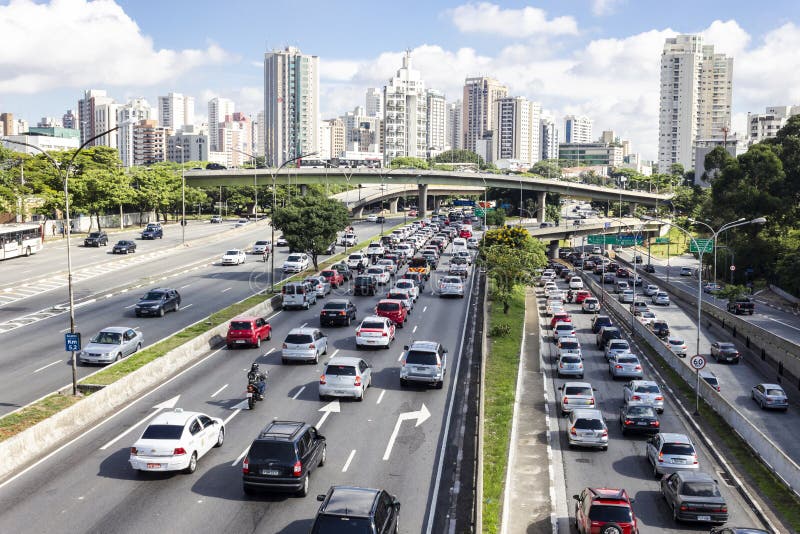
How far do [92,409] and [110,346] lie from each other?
28.7 feet

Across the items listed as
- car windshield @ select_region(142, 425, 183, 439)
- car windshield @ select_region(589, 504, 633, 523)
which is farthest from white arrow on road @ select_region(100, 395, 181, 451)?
car windshield @ select_region(589, 504, 633, 523)

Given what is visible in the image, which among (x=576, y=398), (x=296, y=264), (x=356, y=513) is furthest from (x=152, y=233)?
(x=356, y=513)

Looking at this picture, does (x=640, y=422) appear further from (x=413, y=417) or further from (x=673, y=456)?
(x=413, y=417)

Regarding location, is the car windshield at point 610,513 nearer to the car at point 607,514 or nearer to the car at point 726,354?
the car at point 607,514

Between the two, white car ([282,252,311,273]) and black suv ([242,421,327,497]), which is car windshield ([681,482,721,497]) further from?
white car ([282,252,311,273])

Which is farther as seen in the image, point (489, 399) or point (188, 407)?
point (489, 399)

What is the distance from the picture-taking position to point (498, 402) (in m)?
32.8

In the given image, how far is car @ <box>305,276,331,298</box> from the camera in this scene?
5581cm

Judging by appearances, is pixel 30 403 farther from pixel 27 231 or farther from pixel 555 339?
pixel 27 231

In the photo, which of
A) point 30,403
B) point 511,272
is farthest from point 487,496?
point 511,272

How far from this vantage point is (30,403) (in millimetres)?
28094

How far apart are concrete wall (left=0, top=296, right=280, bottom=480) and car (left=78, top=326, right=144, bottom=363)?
2.46 metres

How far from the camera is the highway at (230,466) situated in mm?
19000

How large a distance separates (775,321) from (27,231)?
66925 millimetres
